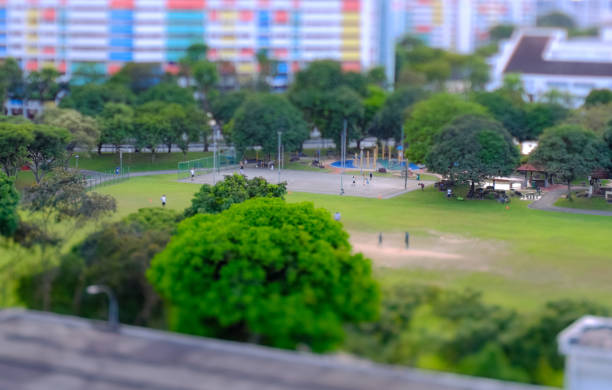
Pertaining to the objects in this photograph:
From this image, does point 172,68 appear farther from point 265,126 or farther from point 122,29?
point 265,126

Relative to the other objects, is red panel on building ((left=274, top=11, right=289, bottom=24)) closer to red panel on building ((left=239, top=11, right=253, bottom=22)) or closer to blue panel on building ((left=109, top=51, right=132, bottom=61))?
red panel on building ((left=239, top=11, right=253, bottom=22))

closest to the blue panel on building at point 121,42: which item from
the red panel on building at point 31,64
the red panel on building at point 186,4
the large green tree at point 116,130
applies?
the red panel on building at point 186,4

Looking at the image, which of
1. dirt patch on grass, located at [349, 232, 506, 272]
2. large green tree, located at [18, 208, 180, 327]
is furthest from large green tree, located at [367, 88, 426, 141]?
large green tree, located at [18, 208, 180, 327]

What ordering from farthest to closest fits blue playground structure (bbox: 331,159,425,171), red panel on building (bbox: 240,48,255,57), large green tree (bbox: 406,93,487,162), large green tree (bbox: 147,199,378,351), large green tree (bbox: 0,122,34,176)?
red panel on building (bbox: 240,48,255,57) → blue playground structure (bbox: 331,159,425,171) → large green tree (bbox: 406,93,487,162) → large green tree (bbox: 0,122,34,176) → large green tree (bbox: 147,199,378,351)

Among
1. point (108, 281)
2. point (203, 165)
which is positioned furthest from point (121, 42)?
point (108, 281)

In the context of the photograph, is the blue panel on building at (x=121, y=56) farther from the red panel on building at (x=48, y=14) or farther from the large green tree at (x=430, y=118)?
the large green tree at (x=430, y=118)

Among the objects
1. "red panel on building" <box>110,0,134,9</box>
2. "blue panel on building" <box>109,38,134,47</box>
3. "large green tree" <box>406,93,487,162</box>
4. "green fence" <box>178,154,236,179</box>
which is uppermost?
"red panel on building" <box>110,0,134,9</box>
